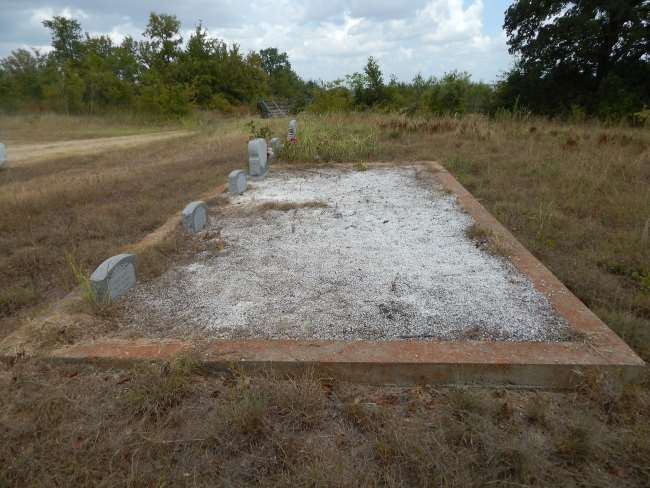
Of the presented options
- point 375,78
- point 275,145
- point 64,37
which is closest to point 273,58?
point 64,37

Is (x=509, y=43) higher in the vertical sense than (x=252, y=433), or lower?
higher

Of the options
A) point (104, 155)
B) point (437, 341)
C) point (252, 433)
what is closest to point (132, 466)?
point (252, 433)

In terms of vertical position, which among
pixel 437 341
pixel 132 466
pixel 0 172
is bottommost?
pixel 0 172

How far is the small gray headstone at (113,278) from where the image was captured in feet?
7.66

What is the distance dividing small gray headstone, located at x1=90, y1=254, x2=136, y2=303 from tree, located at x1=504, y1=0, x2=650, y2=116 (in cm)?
1556

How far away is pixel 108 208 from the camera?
4.50m

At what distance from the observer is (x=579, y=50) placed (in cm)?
1434

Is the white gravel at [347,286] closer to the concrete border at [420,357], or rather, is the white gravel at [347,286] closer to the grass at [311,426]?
the concrete border at [420,357]

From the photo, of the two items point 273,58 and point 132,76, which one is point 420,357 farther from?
point 273,58

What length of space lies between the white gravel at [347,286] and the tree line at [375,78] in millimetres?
8766

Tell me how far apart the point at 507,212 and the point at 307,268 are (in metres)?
2.29

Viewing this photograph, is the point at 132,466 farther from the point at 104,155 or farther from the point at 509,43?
the point at 509,43

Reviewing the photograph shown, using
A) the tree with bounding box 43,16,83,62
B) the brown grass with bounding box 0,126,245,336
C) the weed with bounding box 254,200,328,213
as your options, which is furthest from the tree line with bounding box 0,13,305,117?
the weed with bounding box 254,200,328,213

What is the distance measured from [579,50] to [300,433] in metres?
17.0
